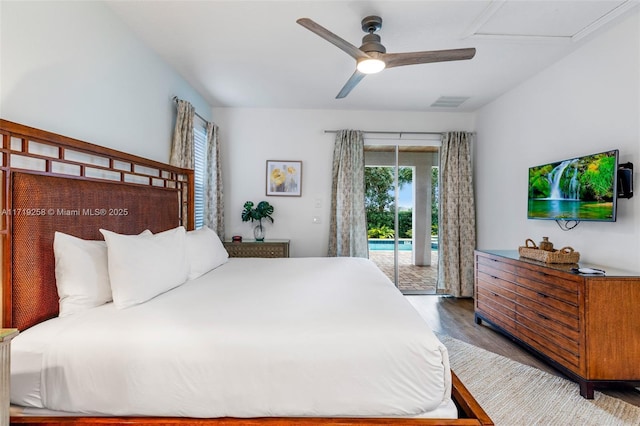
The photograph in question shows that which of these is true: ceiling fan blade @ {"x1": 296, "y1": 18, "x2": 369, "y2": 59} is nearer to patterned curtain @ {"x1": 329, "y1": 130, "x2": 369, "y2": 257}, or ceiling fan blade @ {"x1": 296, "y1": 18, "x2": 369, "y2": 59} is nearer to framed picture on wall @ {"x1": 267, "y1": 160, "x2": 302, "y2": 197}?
patterned curtain @ {"x1": 329, "y1": 130, "x2": 369, "y2": 257}

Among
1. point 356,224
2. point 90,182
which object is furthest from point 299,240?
point 90,182

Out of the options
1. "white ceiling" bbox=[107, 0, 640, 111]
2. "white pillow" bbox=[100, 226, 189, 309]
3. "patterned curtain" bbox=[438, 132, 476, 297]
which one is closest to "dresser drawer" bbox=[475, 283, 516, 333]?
"patterned curtain" bbox=[438, 132, 476, 297]

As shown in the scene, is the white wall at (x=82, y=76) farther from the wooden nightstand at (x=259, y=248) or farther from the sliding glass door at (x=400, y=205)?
the sliding glass door at (x=400, y=205)

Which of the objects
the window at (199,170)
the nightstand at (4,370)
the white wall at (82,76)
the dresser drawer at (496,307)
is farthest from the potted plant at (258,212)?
the nightstand at (4,370)

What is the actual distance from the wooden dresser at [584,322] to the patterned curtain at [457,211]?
6.27 feet

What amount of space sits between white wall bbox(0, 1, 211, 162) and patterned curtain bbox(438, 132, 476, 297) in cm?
379

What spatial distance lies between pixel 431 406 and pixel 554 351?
67.7 inches

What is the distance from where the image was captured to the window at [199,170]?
13.2ft

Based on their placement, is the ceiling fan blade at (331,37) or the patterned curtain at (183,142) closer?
the ceiling fan blade at (331,37)

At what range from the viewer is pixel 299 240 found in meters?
4.75

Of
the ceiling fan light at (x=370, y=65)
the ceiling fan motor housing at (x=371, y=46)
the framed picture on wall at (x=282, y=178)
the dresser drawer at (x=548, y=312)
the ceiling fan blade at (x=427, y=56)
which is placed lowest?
the dresser drawer at (x=548, y=312)

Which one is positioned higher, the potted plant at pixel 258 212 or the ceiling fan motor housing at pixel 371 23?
the ceiling fan motor housing at pixel 371 23

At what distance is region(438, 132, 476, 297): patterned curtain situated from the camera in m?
4.65

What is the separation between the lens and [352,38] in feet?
8.80
